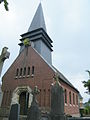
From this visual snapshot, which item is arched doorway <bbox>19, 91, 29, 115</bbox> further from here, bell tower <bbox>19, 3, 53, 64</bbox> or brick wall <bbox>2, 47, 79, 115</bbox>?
bell tower <bbox>19, 3, 53, 64</bbox>

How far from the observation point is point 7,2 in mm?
4160

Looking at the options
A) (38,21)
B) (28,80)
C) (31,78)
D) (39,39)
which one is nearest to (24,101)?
(28,80)

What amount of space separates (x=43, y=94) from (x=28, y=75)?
3.47 meters

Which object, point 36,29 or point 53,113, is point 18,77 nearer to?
point 36,29

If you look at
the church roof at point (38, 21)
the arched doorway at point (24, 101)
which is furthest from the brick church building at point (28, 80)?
the church roof at point (38, 21)

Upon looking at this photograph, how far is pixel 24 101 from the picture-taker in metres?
17.5

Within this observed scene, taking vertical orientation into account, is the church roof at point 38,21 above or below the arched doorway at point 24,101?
above

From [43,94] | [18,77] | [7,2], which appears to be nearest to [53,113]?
[7,2]

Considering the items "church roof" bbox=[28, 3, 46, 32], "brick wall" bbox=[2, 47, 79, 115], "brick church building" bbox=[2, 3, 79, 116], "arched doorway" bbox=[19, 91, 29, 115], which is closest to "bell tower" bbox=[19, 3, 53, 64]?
"church roof" bbox=[28, 3, 46, 32]

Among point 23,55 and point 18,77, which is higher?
point 23,55

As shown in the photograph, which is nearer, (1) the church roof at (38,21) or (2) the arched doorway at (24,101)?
(2) the arched doorway at (24,101)

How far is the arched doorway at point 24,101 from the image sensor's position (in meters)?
16.8

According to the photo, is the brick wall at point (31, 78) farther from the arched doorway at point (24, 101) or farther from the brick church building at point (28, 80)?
the arched doorway at point (24, 101)

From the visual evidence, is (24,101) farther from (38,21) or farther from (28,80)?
(38,21)
